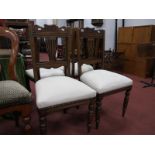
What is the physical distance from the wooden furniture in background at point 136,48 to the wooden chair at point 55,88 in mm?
1799

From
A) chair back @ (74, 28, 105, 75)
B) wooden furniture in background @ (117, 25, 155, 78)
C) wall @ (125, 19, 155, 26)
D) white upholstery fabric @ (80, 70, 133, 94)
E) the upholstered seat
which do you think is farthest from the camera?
wall @ (125, 19, 155, 26)

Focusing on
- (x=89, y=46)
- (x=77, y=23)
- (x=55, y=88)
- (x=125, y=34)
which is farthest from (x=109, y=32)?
(x=55, y=88)

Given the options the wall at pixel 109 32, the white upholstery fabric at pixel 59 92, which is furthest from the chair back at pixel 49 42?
the wall at pixel 109 32

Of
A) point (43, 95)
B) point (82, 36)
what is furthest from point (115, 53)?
point (43, 95)

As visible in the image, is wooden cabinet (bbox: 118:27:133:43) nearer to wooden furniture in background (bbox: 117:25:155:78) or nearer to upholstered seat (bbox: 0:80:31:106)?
wooden furniture in background (bbox: 117:25:155:78)

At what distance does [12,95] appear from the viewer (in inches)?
45.8

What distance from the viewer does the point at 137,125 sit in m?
1.76

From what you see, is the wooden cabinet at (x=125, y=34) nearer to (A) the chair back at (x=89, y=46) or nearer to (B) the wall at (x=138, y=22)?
(B) the wall at (x=138, y=22)

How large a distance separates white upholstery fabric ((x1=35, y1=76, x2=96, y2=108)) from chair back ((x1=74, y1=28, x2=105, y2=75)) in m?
0.50

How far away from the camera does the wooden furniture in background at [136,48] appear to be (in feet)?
10.1

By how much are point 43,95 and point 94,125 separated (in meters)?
0.77

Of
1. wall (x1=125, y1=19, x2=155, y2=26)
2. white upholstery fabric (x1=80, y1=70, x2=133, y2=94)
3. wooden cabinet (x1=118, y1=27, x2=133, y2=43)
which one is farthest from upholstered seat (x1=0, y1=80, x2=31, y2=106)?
wall (x1=125, y1=19, x2=155, y2=26)

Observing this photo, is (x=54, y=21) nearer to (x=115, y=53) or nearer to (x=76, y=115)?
(x=115, y=53)

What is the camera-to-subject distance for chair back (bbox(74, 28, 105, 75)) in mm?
1809
